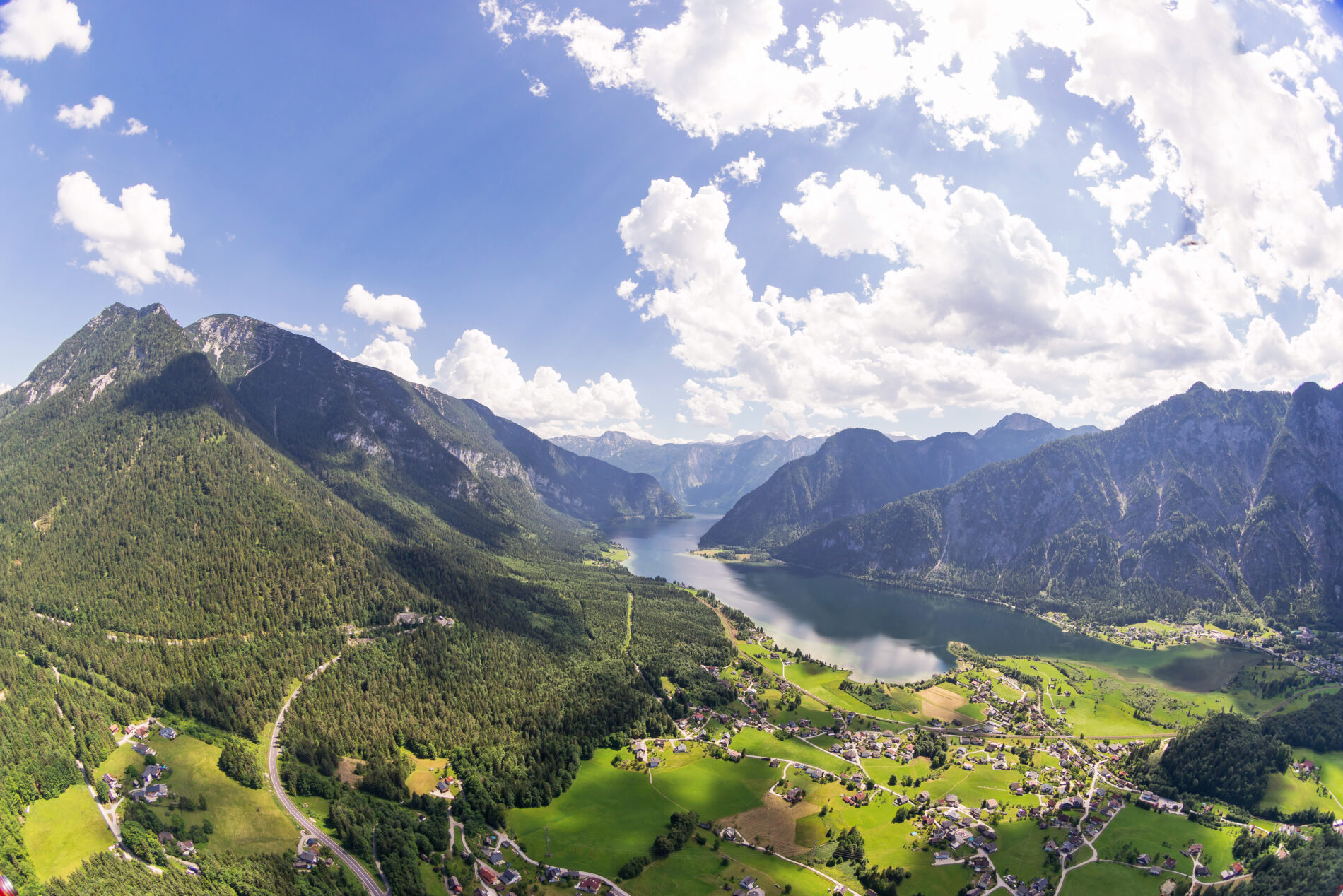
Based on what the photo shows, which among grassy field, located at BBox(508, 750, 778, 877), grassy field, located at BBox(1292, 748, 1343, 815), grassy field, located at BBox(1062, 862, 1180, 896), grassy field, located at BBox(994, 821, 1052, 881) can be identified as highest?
grassy field, located at BBox(508, 750, 778, 877)

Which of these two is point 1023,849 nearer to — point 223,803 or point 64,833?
point 223,803

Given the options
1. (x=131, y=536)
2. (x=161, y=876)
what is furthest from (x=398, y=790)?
(x=131, y=536)

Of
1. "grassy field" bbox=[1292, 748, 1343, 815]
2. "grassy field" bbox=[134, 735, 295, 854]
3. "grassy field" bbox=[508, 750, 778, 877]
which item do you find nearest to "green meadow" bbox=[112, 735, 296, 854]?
"grassy field" bbox=[134, 735, 295, 854]

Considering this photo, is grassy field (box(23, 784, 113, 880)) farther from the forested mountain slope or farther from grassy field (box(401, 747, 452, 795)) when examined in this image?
grassy field (box(401, 747, 452, 795))

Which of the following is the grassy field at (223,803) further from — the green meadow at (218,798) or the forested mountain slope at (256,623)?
the forested mountain slope at (256,623)

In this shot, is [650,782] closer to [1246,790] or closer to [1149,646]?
[1246,790]

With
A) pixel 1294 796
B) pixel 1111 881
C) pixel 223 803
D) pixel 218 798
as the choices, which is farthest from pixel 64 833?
pixel 1294 796
